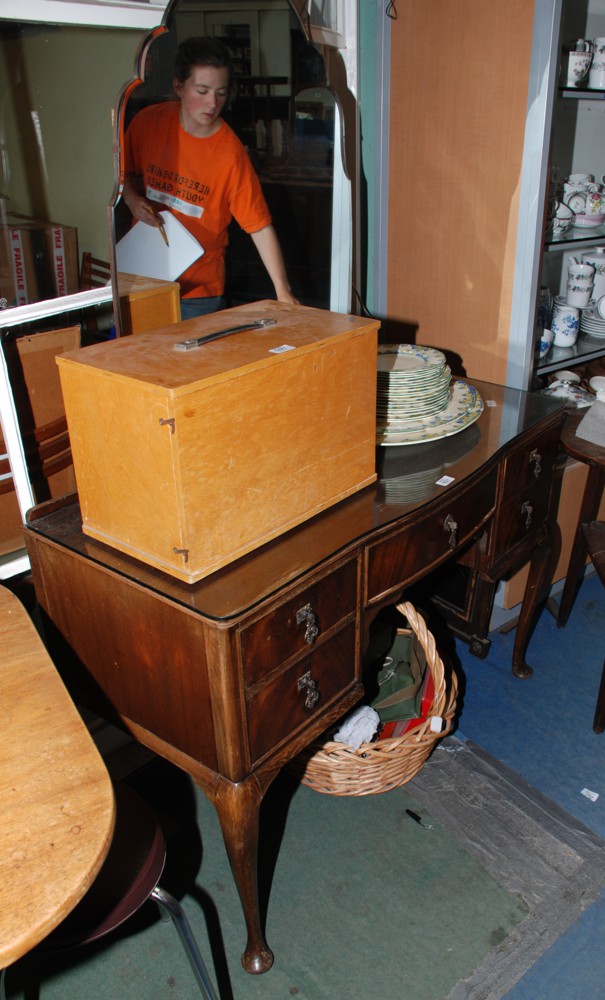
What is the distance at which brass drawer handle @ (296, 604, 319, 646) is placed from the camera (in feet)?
4.33

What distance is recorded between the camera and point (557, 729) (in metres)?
2.18

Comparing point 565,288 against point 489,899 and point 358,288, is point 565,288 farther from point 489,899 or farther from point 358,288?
point 489,899

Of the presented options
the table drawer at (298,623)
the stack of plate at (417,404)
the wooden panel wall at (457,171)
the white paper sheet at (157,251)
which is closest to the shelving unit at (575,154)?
the wooden panel wall at (457,171)

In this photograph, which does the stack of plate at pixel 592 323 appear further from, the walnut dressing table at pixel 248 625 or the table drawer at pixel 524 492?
the walnut dressing table at pixel 248 625

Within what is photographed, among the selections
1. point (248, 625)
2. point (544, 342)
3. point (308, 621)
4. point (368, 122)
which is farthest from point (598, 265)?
point (248, 625)

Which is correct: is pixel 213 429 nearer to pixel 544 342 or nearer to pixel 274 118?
pixel 274 118

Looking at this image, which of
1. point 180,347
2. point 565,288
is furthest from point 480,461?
point 565,288

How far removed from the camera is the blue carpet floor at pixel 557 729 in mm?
1587

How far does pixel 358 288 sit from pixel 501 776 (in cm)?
142

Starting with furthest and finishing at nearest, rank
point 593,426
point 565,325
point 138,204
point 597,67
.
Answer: point 565,325 → point 597,67 → point 593,426 → point 138,204

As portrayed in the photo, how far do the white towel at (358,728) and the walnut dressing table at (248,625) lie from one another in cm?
35

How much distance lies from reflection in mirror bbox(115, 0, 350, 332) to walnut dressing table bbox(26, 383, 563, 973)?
595mm

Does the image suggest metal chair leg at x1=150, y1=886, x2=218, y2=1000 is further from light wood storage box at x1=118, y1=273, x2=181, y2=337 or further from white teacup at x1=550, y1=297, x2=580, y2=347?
white teacup at x1=550, y1=297, x2=580, y2=347

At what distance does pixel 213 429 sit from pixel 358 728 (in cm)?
100
